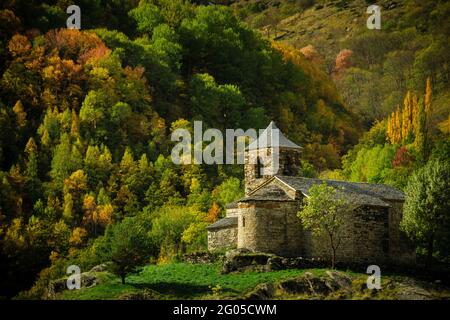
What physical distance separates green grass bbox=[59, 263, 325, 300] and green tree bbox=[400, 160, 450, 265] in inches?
328

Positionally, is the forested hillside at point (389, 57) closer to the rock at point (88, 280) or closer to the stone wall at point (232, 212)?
the stone wall at point (232, 212)

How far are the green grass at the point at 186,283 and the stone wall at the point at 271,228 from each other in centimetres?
278

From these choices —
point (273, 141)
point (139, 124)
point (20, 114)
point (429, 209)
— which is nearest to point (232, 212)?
point (273, 141)

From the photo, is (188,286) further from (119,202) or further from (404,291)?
(119,202)

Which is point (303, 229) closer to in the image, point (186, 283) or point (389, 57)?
point (186, 283)

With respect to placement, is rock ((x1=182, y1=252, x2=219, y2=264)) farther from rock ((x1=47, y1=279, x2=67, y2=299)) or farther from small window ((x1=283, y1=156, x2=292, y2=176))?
rock ((x1=47, y1=279, x2=67, y2=299))

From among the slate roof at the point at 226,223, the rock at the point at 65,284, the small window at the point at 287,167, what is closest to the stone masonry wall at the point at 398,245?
the small window at the point at 287,167

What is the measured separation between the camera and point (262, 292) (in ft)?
171

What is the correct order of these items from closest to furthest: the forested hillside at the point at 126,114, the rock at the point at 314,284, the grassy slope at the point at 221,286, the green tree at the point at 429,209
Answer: the grassy slope at the point at 221,286
the rock at the point at 314,284
the green tree at the point at 429,209
the forested hillside at the point at 126,114

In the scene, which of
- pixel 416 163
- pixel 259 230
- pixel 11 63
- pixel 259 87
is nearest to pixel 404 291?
pixel 259 230

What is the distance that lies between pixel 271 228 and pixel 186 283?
7199mm

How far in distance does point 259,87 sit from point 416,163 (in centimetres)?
3758

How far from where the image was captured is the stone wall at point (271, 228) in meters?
59.2
